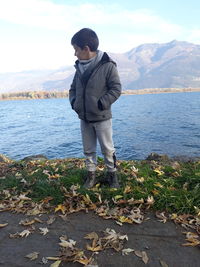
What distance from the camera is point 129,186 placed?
582cm

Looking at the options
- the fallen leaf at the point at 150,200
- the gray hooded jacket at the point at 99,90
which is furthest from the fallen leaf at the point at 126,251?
the gray hooded jacket at the point at 99,90

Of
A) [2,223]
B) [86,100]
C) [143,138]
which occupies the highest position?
[86,100]

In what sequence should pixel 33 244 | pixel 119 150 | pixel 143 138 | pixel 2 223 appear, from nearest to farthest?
pixel 33 244
pixel 2 223
pixel 119 150
pixel 143 138

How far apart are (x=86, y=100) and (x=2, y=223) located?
3.02 meters

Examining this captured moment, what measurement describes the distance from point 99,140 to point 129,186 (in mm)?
1275

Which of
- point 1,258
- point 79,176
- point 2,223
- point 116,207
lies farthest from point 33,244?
point 79,176

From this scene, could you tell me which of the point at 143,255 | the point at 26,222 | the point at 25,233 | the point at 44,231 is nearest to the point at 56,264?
the point at 44,231

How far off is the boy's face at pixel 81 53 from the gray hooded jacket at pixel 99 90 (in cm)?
28

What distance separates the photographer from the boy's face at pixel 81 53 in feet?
17.3

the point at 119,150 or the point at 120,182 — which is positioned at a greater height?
the point at 120,182

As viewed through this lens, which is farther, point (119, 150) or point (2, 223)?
point (119, 150)

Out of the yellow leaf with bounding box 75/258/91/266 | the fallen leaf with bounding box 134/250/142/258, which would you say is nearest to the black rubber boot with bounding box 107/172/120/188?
the fallen leaf with bounding box 134/250/142/258

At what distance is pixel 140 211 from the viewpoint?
5008 mm

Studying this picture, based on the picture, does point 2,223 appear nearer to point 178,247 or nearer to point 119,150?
point 178,247
